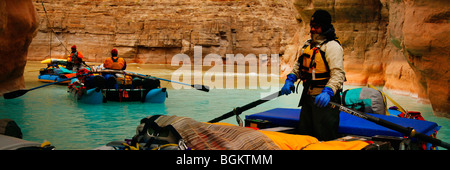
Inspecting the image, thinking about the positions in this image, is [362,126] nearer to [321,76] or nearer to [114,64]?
[321,76]

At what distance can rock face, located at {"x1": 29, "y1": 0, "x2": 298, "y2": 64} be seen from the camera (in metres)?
41.6

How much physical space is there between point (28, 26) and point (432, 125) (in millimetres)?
10664

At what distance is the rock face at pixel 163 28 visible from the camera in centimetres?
4156

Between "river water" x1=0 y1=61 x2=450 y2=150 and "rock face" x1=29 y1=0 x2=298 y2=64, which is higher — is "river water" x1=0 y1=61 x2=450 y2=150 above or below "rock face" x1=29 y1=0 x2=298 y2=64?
below

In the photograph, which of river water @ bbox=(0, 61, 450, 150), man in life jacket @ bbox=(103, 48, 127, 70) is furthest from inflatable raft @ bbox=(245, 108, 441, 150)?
man in life jacket @ bbox=(103, 48, 127, 70)

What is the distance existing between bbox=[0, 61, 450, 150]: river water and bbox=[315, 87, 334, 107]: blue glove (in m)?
3.72

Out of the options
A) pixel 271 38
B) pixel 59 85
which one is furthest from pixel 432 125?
pixel 271 38

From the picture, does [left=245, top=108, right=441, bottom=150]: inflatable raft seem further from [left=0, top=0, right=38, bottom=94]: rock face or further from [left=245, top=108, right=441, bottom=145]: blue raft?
[left=0, top=0, right=38, bottom=94]: rock face

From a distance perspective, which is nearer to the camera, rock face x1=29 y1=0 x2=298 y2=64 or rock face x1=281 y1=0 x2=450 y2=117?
rock face x1=281 y1=0 x2=450 y2=117

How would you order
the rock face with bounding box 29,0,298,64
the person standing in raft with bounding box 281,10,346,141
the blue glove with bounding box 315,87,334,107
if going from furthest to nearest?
1. the rock face with bounding box 29,0,298,64
2. the person standing in raft with bounding box 281,10,346,141
3. the blue glove with bounding box 315,87,334,107

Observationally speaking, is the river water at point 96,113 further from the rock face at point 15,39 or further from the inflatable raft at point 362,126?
the inflatable raft at point 362,126

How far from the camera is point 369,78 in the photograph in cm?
1880

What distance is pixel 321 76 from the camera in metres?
3.65
